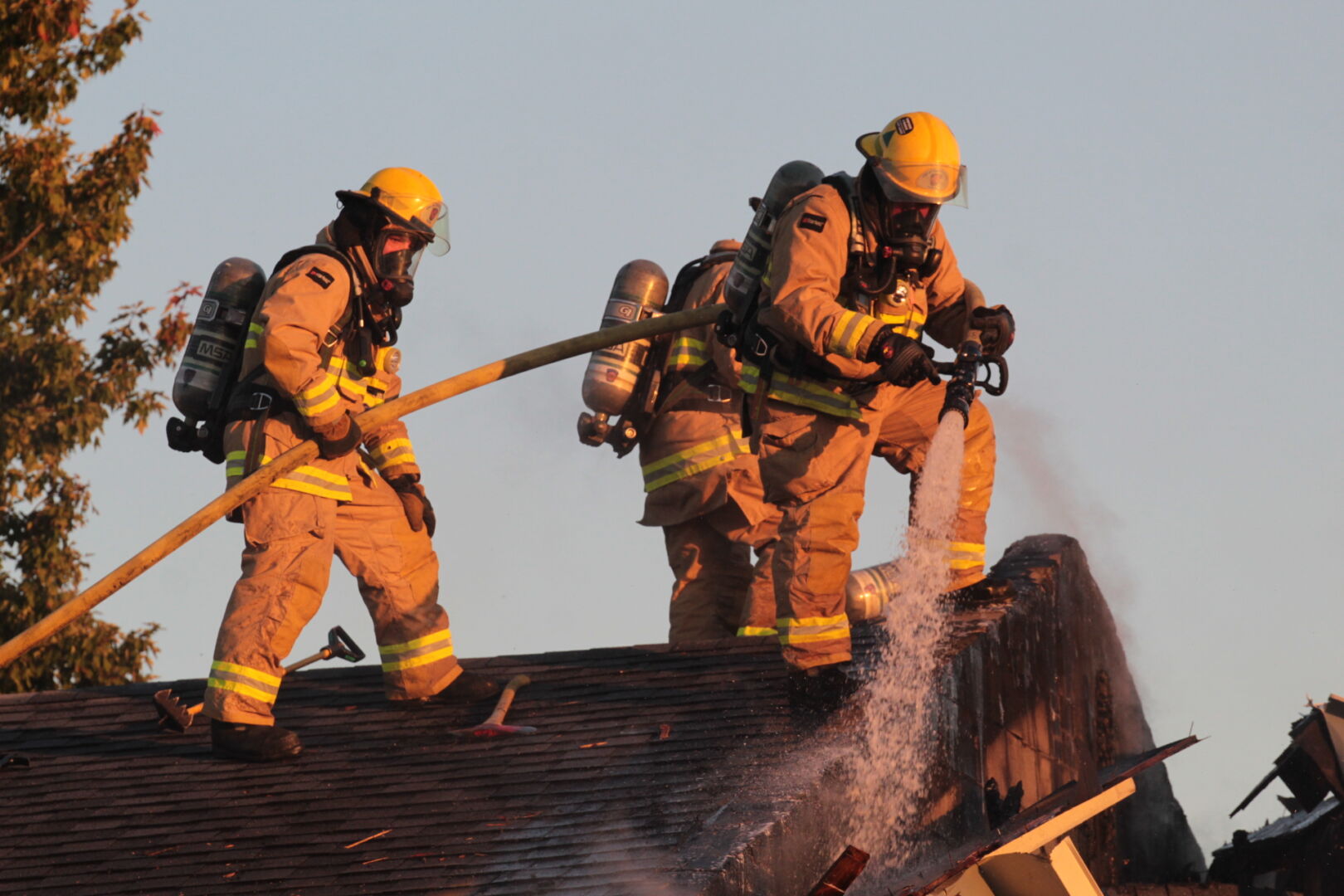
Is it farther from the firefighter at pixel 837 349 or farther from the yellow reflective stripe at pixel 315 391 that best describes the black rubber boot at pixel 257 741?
the firefighter at pixel 837 349

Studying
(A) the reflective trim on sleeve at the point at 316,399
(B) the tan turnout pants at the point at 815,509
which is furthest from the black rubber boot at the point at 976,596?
(A) the reflective trim on sleeve at the point at 316,399

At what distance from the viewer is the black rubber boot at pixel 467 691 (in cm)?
759

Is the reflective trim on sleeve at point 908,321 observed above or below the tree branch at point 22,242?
below

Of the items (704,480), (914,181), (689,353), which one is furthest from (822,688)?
(689,353)

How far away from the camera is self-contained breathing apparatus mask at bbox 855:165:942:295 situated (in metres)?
6.73

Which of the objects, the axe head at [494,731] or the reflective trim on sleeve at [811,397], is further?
the axe head at [494,731]

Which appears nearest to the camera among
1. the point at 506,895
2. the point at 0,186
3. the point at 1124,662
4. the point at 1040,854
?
the point at 506,895

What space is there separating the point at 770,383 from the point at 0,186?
31.6 feet

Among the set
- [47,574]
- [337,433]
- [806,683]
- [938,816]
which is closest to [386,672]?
[337,433]

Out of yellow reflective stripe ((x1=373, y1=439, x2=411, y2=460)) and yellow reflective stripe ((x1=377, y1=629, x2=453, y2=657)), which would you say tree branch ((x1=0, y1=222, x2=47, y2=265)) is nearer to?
yellow reflective stripe ((x1=373, y1=439, x2=411, y2=460))

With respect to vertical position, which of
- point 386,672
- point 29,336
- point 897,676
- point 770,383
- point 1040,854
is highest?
point 29,336

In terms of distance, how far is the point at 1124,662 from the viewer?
10.6 meters

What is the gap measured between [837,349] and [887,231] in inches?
25.0

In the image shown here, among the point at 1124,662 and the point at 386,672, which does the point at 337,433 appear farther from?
the point at 1124,662
